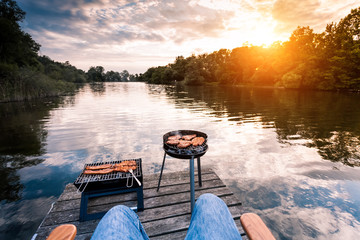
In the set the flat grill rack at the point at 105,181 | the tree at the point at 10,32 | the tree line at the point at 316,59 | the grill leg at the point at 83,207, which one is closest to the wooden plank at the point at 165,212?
the flat grill rack at the point at 105,181

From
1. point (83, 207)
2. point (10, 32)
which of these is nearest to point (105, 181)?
point (83, 207)

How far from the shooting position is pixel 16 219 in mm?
4223

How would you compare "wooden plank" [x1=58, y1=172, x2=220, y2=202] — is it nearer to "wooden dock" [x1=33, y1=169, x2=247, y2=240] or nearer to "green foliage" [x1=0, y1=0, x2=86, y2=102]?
"wooden dock" [x1=33, y1=169, x2=247, y2=240]

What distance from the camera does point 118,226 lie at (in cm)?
169

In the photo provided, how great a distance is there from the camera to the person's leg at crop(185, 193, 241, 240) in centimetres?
164

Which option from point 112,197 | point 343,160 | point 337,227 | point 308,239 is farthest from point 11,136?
point 343,160

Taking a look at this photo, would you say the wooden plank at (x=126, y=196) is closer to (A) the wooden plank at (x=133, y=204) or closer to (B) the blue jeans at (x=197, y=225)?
(A) the wooden plank at (x=133, y=204)

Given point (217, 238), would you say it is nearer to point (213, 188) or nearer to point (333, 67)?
point (213, 188)

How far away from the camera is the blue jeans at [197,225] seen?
160cm

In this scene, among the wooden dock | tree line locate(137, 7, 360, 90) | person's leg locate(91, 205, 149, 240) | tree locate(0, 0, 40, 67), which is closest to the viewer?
person's leg locate(91, 205, 149, 240)

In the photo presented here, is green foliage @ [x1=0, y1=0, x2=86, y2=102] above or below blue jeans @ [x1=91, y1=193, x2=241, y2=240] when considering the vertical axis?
above

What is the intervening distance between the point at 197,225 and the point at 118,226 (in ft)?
2.66

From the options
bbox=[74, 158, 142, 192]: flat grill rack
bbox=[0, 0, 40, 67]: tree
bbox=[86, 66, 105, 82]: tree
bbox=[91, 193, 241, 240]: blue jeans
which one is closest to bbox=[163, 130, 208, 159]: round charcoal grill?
bbox=[74, 158, 142, 192]: flat grill rack

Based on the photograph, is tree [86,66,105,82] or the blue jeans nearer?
the blue jeans
